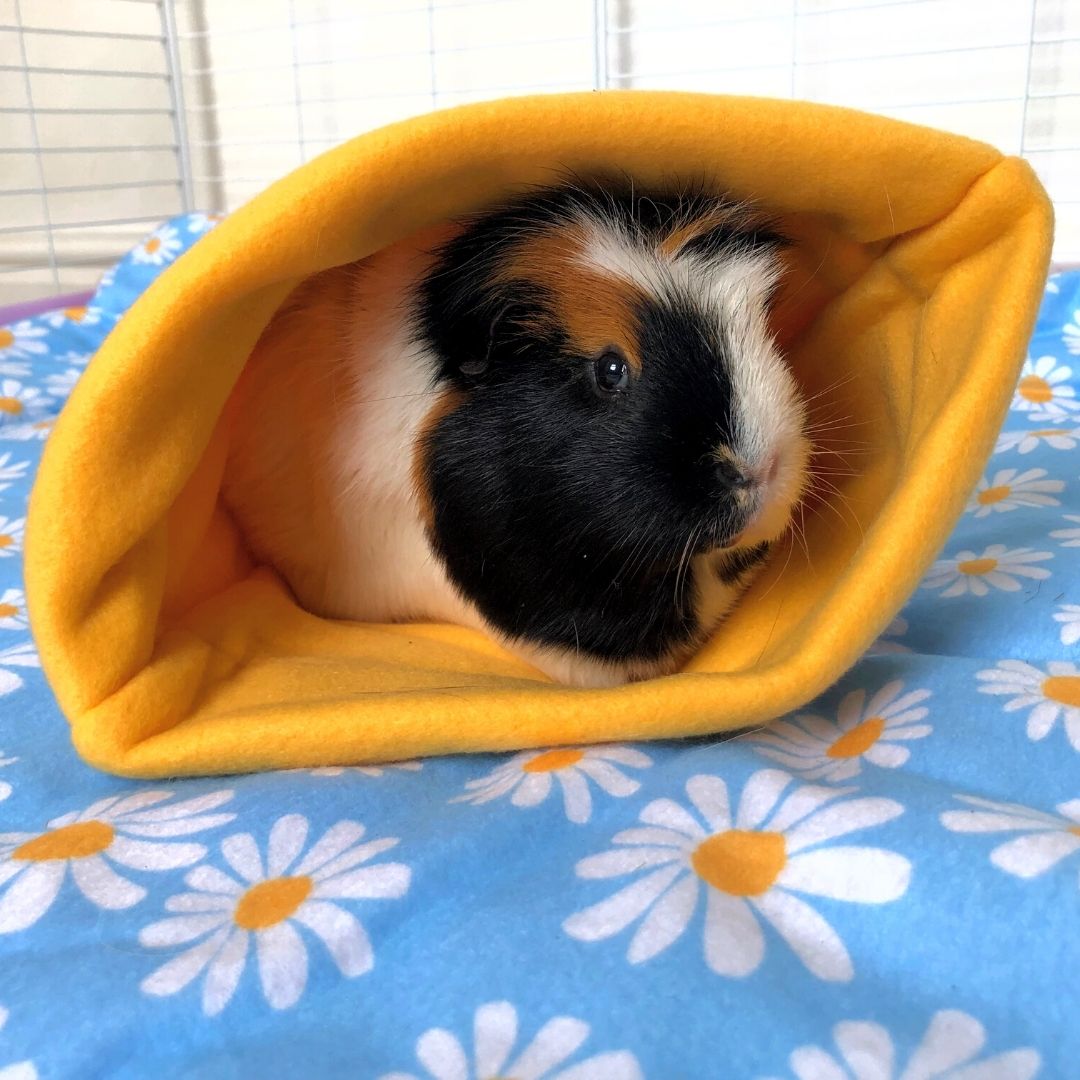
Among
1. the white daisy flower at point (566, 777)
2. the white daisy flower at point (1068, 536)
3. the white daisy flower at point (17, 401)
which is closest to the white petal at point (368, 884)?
the white daisy flower at point (566, 777)

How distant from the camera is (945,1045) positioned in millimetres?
521

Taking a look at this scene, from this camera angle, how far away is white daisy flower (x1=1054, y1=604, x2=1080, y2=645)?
989mm

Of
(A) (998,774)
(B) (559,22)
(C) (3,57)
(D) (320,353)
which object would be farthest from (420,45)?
(A) (998,774)

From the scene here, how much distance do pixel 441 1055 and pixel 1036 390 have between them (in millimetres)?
1778

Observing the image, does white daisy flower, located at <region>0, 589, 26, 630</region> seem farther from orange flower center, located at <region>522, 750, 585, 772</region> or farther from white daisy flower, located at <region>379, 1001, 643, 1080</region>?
white daisy flower, located at <region>379, 1001, 643, 1080</region>

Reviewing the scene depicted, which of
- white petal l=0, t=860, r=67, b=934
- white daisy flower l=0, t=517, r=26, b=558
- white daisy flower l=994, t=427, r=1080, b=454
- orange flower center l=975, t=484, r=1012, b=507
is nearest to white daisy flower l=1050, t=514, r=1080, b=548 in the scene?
orange flower center l=975, t=484, r=1012, b=507

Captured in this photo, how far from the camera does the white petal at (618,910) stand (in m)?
0.61

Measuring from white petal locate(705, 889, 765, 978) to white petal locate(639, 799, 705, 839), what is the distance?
68mm

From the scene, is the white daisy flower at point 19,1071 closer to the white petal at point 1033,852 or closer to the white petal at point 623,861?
the white petal at point 623,861

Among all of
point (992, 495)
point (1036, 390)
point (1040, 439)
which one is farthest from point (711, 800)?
point (1036, 390)

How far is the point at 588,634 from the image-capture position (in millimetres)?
1014

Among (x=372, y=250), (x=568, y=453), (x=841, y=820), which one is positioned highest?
(x=372, y=250)

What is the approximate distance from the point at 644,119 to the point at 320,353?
460mm

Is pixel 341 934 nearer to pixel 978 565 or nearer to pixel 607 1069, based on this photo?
pixel 607 1069
